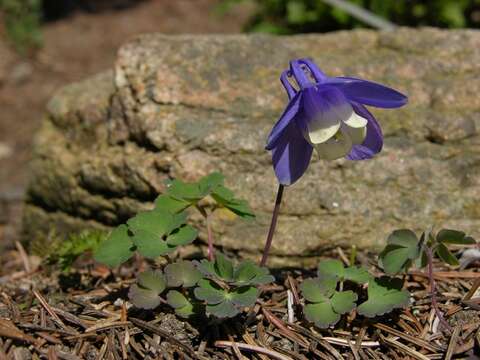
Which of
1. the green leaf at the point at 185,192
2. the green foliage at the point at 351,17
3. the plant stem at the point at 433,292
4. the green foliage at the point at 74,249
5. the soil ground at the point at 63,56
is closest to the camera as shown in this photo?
the plant stem at the point at 433,292

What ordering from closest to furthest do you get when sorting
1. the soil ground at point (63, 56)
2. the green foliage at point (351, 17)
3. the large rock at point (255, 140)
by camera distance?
1. the large rock at point (255, 140)
2. the green foliage at point (351, 17)
3. the soil ground at point (63, 56)

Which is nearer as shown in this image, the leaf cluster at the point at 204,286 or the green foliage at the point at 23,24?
the leaf cluster at the point at 204,286

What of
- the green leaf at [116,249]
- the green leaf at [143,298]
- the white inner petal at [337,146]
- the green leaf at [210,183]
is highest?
the white inner petal at [337,146]

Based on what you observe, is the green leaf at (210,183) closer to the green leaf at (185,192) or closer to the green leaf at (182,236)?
the green leaf at (185,192)

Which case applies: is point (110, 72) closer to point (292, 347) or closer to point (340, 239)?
point (340, 239)

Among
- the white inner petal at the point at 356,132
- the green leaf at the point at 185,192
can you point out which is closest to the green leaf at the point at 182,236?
the green leaf at the point at 185,192

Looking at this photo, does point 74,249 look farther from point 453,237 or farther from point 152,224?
point 453,237

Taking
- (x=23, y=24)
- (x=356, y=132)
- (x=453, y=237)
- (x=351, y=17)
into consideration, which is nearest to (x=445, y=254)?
(x=453, y=237)
